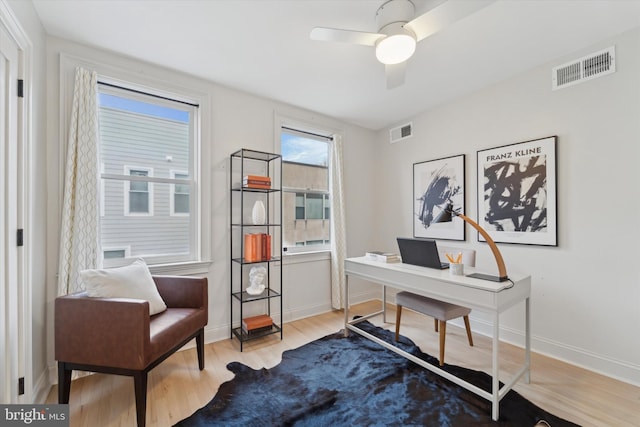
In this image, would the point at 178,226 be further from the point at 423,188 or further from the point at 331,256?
the point at 423,188

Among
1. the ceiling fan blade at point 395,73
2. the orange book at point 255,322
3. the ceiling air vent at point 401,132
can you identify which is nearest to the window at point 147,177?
the orange book at point 255,322

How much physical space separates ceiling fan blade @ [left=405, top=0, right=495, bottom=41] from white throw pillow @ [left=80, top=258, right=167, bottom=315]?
8.13 ft

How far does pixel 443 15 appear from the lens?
146 cm

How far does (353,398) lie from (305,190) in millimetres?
2301

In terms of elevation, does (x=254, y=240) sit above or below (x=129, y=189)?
below

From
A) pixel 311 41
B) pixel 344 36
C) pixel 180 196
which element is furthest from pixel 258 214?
pixel 344 36

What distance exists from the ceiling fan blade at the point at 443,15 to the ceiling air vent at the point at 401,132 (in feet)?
6.63

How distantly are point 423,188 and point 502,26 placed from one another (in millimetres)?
1808

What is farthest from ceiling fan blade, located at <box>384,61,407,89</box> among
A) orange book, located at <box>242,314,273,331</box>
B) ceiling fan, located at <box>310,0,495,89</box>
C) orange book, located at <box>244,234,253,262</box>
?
orange book, located at <box>242,314,273,331</box>

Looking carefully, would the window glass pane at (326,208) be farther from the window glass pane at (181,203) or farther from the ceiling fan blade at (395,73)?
the ceiling fan blade at (395,73)

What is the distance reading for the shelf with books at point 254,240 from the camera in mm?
2676

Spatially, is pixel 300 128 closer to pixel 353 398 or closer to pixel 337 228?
pixel 337 228

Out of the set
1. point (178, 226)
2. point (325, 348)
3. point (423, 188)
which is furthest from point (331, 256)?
point (178, 226)

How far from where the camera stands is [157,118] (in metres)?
2.52
